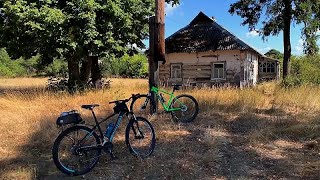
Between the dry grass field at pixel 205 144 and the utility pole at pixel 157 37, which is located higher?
the utility pole at pixel 157 37

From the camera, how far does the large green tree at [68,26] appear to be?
14379 millimetres

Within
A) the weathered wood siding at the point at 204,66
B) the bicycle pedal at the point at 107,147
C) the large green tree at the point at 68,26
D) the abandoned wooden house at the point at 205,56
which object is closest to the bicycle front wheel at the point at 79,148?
the bicycle pedal at the point at 107,147

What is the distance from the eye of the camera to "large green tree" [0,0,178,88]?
14.4 metres

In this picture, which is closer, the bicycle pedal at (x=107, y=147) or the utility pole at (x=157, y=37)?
the bicycle pedal at (x=107, y=147)

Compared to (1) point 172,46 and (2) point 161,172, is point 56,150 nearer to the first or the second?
(2) point 161,172

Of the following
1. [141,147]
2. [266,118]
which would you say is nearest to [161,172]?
[141,147]

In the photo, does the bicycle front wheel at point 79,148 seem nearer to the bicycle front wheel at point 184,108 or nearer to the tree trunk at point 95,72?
the bicycle front wheel at point 184,108

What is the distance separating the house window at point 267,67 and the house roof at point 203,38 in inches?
560

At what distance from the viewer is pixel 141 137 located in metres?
6.63

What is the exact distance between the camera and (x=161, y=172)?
580 centimetres

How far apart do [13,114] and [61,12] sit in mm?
6220

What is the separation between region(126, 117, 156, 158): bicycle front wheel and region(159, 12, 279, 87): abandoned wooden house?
14973mm

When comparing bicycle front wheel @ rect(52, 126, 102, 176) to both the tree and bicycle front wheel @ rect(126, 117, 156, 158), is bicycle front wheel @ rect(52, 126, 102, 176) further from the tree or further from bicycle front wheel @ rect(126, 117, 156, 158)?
the tree

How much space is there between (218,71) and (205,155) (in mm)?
16980
